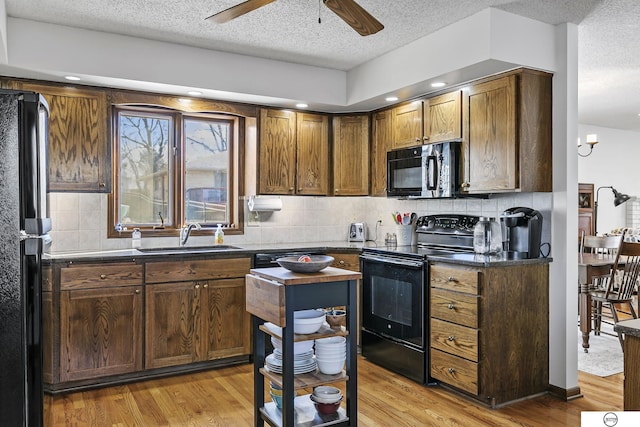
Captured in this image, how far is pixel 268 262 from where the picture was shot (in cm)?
417

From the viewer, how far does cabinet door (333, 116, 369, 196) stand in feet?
15.9

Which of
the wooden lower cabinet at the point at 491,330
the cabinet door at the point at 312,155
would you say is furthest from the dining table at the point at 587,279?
the cabinet door at the point at 312,155

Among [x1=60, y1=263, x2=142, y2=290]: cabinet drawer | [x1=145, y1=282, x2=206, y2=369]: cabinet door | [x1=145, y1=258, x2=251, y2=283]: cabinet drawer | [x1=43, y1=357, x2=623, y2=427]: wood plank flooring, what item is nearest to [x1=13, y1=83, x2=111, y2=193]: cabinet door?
[x1=60, y1=263, x2=142, y2=290]: cabinet drawer

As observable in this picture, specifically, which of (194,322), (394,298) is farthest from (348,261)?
(194,322)

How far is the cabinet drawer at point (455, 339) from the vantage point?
3.25 metres

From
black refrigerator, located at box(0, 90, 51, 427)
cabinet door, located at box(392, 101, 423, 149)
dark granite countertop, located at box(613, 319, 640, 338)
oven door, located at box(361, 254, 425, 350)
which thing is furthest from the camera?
cabinet door, located at box(392, 101, 423, 149)

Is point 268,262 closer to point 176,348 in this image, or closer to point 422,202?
point 176,348

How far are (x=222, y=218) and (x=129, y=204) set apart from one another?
0.85m

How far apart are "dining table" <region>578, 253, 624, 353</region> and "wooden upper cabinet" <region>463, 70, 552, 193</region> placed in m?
1.29

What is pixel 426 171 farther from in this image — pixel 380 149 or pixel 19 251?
pixel 19 251

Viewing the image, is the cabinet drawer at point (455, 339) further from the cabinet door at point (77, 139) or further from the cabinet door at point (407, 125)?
the cabinet door at point (77, 139)

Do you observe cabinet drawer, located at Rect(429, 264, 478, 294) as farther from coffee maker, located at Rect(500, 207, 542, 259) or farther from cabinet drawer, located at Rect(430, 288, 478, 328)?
coffee maker, located at Rect(500, 207, 542, 259)

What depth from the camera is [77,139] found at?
12.3 ft

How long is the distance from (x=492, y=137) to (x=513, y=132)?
0.18 m
